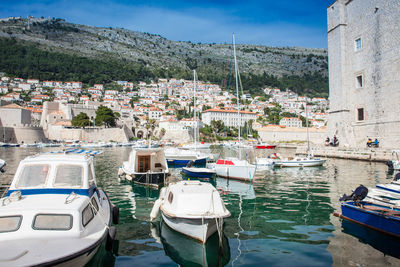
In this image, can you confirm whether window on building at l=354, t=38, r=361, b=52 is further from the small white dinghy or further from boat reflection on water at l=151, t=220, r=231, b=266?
boat reflection on water at l=151, t=220, r=231, b=266

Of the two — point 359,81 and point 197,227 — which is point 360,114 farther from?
point 197,227

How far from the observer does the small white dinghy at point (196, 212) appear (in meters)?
5.45

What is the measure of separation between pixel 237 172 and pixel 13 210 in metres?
11.2

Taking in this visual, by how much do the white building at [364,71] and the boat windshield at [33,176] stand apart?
929 inches

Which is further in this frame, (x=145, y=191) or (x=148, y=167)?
(x=148, y=167)

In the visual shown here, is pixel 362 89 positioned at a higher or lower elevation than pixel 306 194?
higher

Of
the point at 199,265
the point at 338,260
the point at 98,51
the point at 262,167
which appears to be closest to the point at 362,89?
the point at 262,167

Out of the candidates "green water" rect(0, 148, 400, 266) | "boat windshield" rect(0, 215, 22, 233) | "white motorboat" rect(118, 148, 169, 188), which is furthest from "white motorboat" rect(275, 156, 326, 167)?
"boat windshield" rect(0, 215, 22, 233)

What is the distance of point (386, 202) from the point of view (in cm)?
684

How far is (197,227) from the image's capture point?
550 cm

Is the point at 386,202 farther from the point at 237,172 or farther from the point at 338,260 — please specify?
the point at 237,172

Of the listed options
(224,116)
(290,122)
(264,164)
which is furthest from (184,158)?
(290,122)

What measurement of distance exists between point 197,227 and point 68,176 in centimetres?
284

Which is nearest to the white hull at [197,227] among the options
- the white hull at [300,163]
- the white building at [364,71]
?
the white hull at [300,163]
